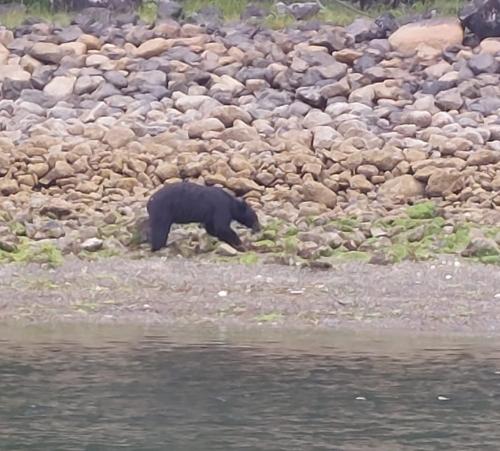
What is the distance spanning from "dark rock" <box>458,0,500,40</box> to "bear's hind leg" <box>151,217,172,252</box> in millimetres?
9823

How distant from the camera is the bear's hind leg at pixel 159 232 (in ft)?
52.3

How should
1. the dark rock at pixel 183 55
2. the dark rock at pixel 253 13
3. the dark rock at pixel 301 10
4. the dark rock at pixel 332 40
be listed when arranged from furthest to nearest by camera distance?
the dark rock at pixel 301 10
the dark rock at pixel 253 13
the dark rock at pixel 332 40
the dark rock at pixel 183 55

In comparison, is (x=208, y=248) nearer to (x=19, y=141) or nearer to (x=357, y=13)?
(x=19, y=141)

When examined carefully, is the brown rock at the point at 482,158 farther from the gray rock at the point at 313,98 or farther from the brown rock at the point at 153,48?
the brown rock at the point at 153,48

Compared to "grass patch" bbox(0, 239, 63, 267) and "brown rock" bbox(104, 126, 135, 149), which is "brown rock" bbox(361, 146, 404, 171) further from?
"grass patch" bbox(0, 239, 63, 267)

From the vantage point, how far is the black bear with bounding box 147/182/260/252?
16.0 m

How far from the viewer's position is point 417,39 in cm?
2444

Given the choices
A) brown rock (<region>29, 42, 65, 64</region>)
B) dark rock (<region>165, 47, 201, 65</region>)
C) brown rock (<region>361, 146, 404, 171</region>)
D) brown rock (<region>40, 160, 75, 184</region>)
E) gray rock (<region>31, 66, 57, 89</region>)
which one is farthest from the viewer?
brown rock (<region>29, 42, 65, 64</region>)

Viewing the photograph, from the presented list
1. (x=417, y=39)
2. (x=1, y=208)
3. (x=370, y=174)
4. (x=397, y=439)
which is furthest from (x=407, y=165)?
(x=397, y=439)

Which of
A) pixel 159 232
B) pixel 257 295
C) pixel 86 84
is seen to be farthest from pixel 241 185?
pixel 86 84

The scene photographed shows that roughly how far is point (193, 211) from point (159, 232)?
0.48m

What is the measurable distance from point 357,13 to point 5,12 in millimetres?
5386

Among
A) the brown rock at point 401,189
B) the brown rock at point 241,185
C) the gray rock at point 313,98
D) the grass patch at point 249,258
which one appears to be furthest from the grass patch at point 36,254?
the gray rock at point 313,98

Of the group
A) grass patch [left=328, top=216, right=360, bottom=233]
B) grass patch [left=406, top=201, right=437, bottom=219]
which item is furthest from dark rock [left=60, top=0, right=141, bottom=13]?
grass patch [left=328, top=216, right=360, bottom=233]
